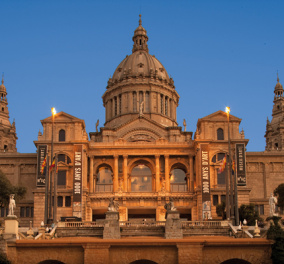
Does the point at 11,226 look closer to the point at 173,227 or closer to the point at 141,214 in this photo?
the point at 173,227

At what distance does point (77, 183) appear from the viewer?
245ft

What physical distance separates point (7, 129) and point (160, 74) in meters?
29.4

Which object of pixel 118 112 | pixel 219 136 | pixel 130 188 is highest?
pixel 118 112

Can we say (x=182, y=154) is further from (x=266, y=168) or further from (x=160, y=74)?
(x=160, y=74)

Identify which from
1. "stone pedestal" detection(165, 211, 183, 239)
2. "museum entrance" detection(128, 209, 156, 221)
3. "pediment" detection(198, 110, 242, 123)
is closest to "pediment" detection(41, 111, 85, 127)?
"museum entrance" detection(128, 209, 156, 221)

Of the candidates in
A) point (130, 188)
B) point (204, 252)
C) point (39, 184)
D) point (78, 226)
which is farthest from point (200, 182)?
point (204, 252)

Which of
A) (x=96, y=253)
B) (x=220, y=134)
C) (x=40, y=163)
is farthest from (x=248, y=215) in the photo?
(x=40, y=163)

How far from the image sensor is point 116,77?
4006 inches

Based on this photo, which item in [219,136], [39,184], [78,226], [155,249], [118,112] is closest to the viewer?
[155,249]

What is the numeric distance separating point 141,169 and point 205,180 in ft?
36.4

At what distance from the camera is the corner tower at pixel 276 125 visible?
98938 mm

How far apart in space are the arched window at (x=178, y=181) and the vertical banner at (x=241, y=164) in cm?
896

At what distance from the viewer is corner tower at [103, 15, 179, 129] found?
9669 centimetres

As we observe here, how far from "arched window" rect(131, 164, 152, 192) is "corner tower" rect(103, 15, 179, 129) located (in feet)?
46.2
